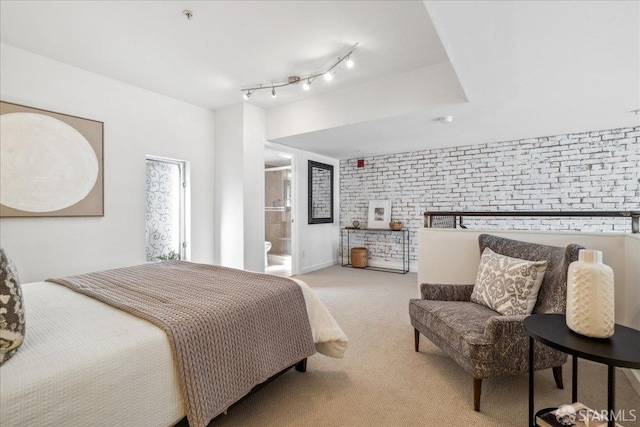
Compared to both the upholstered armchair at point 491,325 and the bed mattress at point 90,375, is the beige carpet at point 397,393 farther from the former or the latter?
the bed mattress at point 90,375

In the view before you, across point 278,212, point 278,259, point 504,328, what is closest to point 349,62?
point 504,328

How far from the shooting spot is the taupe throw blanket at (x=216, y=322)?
4.12 feet

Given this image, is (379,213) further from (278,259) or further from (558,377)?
(558,377)

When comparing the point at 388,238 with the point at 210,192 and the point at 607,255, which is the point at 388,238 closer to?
the point at 210,192

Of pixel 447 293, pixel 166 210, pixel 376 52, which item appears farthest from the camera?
pixel 166 210

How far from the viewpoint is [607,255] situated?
2.10 metres

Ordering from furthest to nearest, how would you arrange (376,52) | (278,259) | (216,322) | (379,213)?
(278,259) < (379,213) < (376,52) < (216,322)

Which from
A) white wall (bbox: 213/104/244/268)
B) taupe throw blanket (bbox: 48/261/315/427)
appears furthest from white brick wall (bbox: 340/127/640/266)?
taupe throw blanket (bbox: 48/261/315/427)

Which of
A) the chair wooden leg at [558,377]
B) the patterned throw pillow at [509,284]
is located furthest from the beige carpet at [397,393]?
the patterned throw pillow at [509,284]

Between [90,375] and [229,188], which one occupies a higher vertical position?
[229,188]

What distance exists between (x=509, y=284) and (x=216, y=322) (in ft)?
5.86

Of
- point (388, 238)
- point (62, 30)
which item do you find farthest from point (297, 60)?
point (388, 238)

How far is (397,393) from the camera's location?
70.9 inches

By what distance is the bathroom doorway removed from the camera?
609cm
